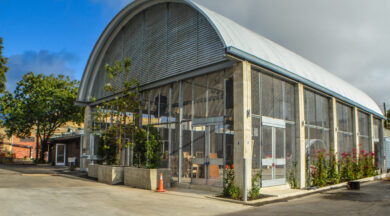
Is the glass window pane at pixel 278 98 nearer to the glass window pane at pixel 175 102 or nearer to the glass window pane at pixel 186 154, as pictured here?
the glass window pane at pixel 186 154

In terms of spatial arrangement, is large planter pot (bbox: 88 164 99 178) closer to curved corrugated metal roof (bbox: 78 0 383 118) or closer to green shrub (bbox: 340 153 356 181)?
curved corrugated metal roof (bbox: 78 0 383 118)

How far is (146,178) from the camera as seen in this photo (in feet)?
45.3

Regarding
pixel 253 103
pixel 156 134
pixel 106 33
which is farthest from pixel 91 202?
pixel 106 33

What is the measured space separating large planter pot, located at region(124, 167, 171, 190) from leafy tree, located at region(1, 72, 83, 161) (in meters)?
23.0

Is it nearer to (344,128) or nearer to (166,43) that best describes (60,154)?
(166,43)

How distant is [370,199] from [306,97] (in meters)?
6.55

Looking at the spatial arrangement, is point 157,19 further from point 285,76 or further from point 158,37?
point 285,76

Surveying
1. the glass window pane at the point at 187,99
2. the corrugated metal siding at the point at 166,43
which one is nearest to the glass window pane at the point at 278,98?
the corrugated metal siding at the point at 166,43

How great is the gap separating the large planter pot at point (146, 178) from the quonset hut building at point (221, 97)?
84 cm

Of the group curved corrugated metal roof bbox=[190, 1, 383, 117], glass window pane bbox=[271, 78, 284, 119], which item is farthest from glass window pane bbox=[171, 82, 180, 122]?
glass window pane bbox=[271, 78, 284, 119]

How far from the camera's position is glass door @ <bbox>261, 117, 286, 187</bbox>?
13.3 m

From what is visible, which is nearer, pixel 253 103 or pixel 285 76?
pixel 253 103

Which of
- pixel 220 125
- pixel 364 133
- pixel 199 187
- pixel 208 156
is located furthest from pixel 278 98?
pixel 364 133

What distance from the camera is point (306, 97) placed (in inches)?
668
